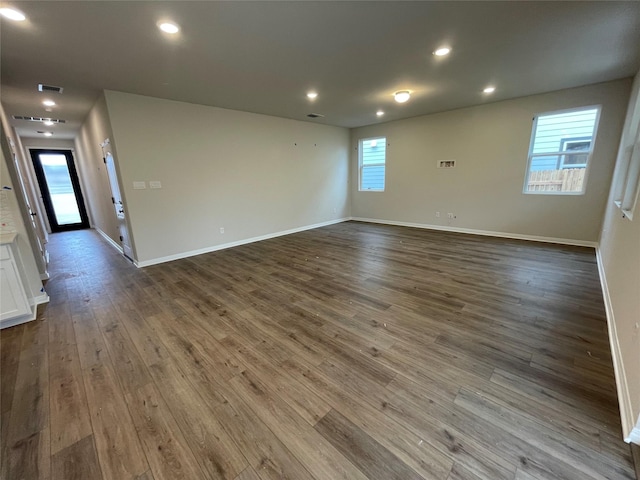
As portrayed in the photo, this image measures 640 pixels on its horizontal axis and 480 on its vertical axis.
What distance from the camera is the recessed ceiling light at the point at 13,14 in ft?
6.61

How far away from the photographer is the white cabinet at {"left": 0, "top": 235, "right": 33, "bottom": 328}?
250cm

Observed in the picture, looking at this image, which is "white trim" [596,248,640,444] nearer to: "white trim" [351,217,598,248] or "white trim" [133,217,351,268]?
"white trim" [351,217,598,248]

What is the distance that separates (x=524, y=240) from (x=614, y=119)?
229 cm

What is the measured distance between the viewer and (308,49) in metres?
2.79

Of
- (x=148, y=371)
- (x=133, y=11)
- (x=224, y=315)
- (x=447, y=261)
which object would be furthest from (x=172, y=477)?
(x=447, y=261)

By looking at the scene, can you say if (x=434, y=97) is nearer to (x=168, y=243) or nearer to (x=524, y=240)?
(x=524, y=240)

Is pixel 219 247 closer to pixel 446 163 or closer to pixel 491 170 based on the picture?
pixel 446 163

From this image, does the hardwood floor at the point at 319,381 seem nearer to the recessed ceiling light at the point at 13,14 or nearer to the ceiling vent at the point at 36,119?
the recessed ceiling light at the point at 13,14

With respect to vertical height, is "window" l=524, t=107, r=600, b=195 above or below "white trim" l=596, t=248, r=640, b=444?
above

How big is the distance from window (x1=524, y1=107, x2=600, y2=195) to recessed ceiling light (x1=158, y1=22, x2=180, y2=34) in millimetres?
5896

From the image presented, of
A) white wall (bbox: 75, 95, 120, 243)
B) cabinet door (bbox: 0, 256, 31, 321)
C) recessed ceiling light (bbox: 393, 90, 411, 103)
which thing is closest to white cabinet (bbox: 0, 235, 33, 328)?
cabinet door (bbox: 0, 256, 31, 321)

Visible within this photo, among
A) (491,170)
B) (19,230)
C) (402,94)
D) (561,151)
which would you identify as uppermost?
(402,94)

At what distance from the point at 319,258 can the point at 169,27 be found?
3426 mm

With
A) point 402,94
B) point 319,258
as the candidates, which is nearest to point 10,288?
point 319,258
